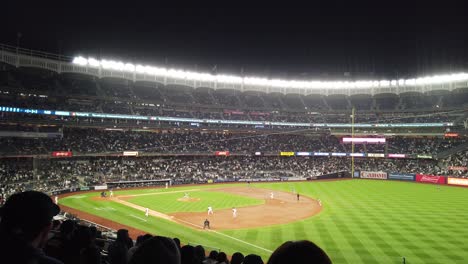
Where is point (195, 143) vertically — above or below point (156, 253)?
below

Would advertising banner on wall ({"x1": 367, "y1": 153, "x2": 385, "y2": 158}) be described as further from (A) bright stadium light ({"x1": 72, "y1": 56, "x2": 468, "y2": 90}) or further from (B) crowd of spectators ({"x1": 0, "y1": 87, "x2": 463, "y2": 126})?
(A) bright stadium light ({"x1": 72, "y1": 56, "x2": 468, "y2": 90})

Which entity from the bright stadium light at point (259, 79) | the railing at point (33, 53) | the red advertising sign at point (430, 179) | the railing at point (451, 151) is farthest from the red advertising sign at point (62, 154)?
the railing at point (451, 151)

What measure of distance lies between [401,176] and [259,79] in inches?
1549

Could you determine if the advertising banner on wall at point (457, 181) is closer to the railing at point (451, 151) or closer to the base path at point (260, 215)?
the railing at point (451, 151)

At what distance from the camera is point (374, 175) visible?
6831 cm

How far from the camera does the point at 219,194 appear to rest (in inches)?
1918

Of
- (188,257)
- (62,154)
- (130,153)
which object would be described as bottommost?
(130,153)

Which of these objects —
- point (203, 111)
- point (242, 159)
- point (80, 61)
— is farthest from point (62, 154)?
point (242, 159)

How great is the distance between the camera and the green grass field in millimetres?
21516

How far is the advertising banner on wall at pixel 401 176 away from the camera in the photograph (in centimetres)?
6384

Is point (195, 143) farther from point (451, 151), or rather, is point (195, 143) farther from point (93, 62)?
point (451, 151)

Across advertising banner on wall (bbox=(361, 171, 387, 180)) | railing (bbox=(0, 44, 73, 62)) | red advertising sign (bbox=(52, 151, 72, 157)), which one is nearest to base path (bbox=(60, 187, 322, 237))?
red advertising sign (bbox=(52, 151, 72, 157))

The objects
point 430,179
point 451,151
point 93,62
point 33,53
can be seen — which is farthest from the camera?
point 451,151

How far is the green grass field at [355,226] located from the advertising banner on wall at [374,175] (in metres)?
20.0
